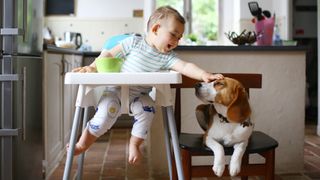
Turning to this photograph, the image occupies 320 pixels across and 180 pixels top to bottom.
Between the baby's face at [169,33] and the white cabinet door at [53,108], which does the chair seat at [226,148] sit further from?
the white cabinet door at [53,108]

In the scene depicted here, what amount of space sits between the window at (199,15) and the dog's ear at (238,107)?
12.0 feet

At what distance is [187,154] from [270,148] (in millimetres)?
367

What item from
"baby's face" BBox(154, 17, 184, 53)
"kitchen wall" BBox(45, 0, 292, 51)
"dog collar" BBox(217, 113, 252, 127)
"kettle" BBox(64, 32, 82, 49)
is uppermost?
"kitchen wall" BBox(45, 0, 292, 51)

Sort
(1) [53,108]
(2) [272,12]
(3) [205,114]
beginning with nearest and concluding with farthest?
(3) [205,114], (1) [53,108], (2) [272,12]

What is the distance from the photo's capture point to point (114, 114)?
160cm

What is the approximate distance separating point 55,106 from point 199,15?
295 cm

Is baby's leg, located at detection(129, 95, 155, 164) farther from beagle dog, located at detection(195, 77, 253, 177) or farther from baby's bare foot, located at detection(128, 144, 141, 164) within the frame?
beagle dog, located at detection(195, 77, 253, 177)

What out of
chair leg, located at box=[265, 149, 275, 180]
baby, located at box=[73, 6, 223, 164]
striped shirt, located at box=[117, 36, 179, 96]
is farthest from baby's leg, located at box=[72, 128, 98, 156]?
chair leg, located at box=[265, 149, 275, 180]

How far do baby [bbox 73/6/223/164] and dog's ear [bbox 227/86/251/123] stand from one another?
0.45 feet

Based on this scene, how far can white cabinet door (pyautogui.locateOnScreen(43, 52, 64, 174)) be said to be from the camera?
101 inches

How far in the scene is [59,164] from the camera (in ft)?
9.75

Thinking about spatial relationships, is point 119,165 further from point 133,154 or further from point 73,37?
point 73,37

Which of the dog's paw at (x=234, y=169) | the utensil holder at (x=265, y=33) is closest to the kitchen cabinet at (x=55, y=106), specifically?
the dog's paw at (x=234, y=169)

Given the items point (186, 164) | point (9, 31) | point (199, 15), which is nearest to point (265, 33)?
point (186, 164)
